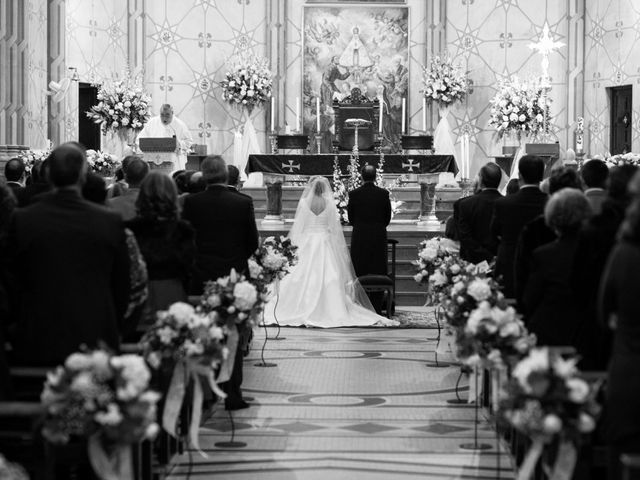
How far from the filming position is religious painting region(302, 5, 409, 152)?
23.1 metres

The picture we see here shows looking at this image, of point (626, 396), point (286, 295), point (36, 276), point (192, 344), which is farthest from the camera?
point (286, 295)

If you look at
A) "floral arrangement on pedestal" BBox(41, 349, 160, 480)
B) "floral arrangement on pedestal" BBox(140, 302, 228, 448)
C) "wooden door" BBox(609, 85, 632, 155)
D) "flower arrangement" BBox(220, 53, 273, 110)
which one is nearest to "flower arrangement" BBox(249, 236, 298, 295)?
"floral arrangement on pedestal" BBox(140, 302, 228, 448)

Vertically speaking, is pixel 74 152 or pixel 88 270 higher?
pixel 74 152

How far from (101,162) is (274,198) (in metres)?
2.71

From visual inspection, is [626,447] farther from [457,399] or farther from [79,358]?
[457,399]

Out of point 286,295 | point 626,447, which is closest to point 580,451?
point 626,447

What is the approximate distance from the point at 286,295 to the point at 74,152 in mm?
9119

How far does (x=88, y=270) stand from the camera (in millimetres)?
5762

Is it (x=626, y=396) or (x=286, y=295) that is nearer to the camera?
(x=626, y=396)

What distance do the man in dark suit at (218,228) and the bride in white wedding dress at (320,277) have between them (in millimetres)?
4969

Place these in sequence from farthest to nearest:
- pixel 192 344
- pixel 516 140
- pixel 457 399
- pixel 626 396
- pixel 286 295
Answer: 1. pixel 516 140
2. pixel 286 295
3. pixel 457 399
4. pixel 192 344
5. pixel 626 396

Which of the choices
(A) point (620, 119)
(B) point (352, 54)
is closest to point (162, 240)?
(A) point (620, 119)

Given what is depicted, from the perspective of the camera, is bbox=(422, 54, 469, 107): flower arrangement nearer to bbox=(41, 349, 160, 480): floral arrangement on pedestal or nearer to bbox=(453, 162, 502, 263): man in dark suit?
bbox=(453, 162, 502, 263): man in dark suit

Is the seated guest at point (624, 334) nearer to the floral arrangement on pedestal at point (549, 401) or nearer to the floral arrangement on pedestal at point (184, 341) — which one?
the floral arrangement on pedestal at point (549, 401)
